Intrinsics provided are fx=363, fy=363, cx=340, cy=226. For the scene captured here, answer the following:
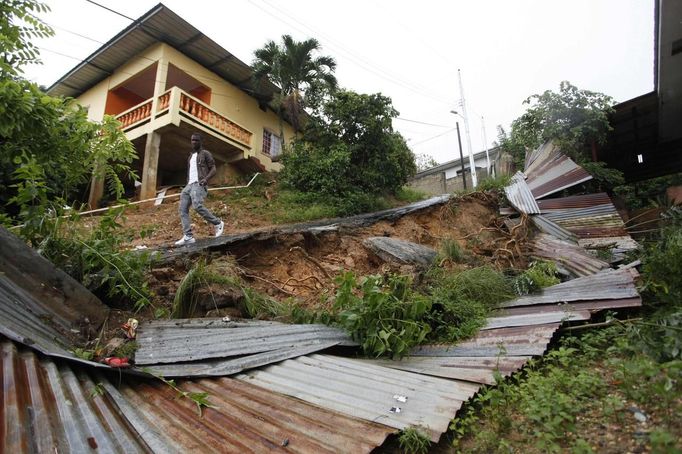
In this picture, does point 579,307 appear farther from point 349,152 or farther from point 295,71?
point 295,71

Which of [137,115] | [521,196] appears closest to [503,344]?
[521,196]

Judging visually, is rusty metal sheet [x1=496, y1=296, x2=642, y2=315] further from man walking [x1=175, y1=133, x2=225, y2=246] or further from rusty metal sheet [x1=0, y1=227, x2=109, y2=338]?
man walking [x1=175, y1=133, x2=225, y2=246]

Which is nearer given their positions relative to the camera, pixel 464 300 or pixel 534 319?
pixel 534 319

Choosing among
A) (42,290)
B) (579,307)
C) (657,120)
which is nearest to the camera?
(42,290)

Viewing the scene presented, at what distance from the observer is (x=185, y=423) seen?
2.05 meters

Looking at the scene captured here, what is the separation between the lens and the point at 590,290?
393 cm

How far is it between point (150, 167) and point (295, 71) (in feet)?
18.9

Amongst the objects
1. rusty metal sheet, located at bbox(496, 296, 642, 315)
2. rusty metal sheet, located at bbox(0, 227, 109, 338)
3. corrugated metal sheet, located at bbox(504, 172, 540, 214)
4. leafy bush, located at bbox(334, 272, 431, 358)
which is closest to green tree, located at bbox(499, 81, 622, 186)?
corrugated metal sheet, located at bbox(504, 172, 540, 214)

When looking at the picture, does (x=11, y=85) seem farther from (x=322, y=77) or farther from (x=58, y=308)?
(x=322, y=77)

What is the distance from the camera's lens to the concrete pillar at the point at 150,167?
10.5 metres

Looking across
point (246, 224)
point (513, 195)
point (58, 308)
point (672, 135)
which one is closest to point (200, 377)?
point (58, 308)

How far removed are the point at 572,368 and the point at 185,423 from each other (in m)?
2.61

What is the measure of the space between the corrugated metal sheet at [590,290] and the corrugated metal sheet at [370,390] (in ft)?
6.72

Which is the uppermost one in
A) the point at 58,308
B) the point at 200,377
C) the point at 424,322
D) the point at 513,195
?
the point at 513,195
